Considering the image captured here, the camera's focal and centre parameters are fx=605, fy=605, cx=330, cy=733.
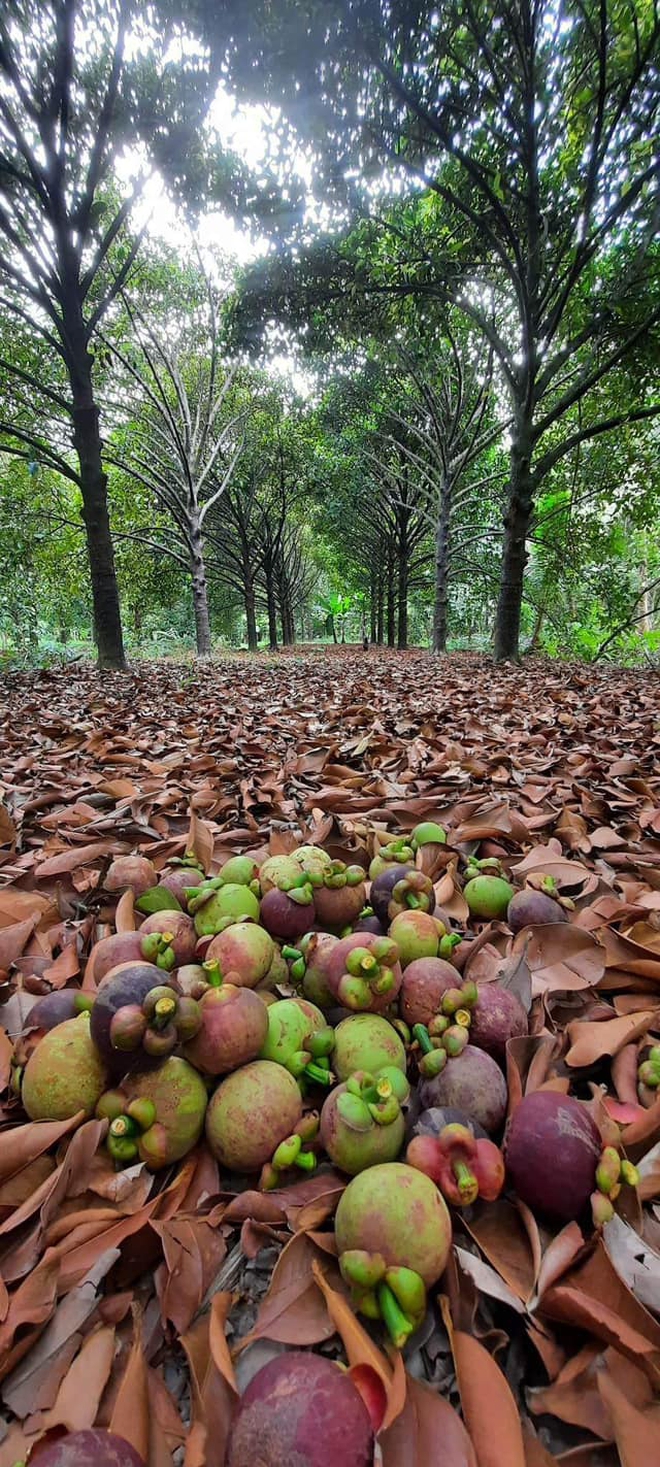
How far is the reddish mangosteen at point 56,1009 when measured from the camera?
1138 millimetres

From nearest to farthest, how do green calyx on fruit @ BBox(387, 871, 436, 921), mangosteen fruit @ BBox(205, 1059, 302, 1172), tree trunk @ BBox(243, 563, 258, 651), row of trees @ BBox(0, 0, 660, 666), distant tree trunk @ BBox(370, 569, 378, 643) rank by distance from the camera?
mangosteen fruit @ BBox(205, 1059, 302, 1172), green calyx on fruit @ BBox(387, 871, 436, 921), row of trees @ BBox(0, 0, 660, 666), tree trunk @ BBox(243, 563, 258, 651), distant tree trunk @ BBox(370, 569, 378, 643)

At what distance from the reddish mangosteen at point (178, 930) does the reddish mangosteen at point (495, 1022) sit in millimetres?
578

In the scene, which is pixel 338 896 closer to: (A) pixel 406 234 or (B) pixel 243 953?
(B) pixel 243 953

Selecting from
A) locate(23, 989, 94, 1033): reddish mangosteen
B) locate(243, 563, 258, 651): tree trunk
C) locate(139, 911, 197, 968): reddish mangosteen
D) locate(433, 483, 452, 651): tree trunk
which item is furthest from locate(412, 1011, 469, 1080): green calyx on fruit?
locate(243, 563, 258, 651): tree trunk

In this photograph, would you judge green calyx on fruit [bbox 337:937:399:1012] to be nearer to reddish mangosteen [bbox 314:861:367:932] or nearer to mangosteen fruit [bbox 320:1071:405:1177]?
mangosteen fruit [bbox 320:1071:405:1177]

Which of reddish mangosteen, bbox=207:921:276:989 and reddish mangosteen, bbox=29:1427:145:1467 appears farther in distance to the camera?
reddish mangosteen, bbox=207:921:276:989

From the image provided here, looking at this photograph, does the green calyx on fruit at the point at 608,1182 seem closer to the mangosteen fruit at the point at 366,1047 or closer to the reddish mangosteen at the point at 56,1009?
the mangosteen fruit at the point at 366,1047

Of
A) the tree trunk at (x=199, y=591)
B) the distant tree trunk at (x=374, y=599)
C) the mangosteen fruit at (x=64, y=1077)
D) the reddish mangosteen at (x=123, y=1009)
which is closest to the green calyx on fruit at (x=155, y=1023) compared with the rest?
the reddish mangosteen at (x=123, y=1009)

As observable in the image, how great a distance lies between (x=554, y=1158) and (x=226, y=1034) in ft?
1.63

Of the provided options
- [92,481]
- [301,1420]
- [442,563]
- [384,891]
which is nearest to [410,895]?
[384,891]

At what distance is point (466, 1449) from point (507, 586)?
9.10 metres

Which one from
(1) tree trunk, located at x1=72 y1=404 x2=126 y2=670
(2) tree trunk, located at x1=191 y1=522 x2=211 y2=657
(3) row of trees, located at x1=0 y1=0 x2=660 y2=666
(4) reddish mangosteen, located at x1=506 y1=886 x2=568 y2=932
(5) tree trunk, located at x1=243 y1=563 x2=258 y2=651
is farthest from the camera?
(5) tree trunk, located at x1=243 y1=563 x2=258 y2=651

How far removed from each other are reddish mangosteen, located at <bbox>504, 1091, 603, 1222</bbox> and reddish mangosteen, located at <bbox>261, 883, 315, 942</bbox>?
568 mm

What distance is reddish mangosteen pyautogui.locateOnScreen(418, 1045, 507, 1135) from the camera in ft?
3.15
